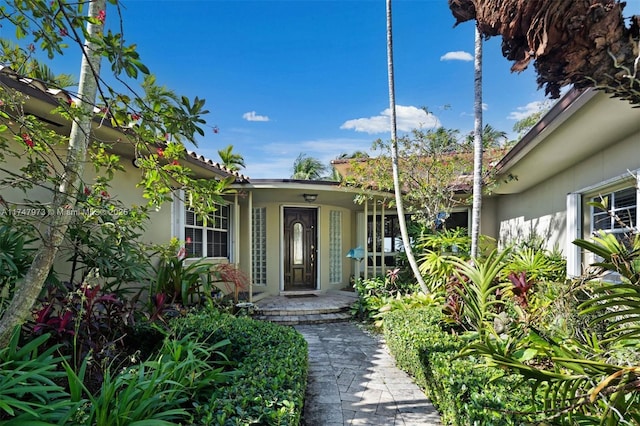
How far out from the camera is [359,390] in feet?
13.4

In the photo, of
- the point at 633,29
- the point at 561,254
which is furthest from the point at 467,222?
the point at 633,29

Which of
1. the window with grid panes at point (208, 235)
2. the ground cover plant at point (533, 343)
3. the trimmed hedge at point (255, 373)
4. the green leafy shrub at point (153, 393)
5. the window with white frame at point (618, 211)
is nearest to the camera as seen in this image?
the ground cover plant at point (533, 343)

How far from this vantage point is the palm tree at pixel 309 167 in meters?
25.1

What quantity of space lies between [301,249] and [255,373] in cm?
773

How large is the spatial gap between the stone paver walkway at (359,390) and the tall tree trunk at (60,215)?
2.61 m

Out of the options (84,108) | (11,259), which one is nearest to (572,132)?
(84,108)

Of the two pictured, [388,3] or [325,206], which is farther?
[325,206]

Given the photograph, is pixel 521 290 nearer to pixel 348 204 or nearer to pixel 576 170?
pixel 576 170

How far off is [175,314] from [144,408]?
7.82ft

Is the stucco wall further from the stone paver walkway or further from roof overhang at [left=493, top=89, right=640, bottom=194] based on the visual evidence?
the stone paver walkway

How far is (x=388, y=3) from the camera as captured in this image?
23.7 feet

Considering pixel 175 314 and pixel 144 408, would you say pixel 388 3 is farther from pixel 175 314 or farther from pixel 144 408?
pixel 144 408

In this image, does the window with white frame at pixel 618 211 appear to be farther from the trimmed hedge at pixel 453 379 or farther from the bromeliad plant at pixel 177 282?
the bromeliad plant at pixel 177 282

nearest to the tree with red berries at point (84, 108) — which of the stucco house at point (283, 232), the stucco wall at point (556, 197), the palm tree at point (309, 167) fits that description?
the stucco house at point (283, 232)
